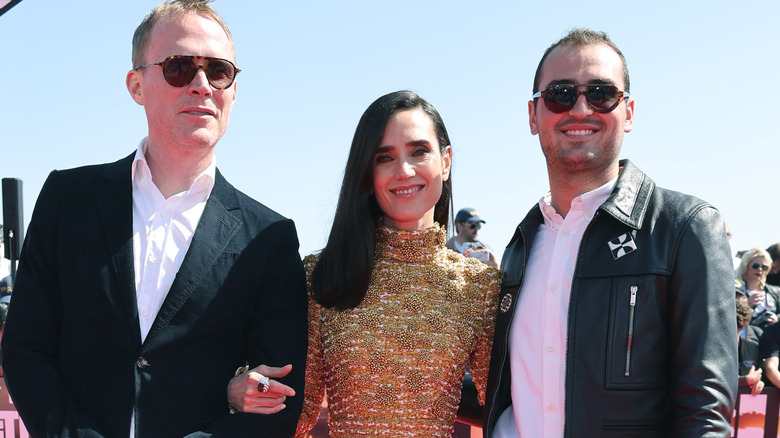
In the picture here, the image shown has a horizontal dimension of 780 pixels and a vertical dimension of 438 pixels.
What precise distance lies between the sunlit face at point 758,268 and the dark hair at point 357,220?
251 inches

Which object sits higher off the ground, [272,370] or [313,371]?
[272,370]

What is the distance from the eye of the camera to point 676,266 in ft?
8.47

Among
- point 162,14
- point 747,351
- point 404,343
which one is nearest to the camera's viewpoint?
point 162,14

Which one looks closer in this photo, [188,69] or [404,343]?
[188,69]

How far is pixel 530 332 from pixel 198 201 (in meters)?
1.43

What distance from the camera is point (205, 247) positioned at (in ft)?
8.65

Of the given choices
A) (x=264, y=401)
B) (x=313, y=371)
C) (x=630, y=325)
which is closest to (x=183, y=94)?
(x=264, y=401)

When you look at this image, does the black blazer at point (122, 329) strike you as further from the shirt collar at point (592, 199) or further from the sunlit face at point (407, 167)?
the shirt collar at point (592, 199)

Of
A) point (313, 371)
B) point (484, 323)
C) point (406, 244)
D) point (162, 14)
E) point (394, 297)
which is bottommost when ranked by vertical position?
point (313, 371)

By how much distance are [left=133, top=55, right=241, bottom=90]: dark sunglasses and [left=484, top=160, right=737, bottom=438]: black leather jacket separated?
1554 mm

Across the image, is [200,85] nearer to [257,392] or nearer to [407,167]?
[407,167]

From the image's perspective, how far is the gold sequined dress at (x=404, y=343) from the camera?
3.12 metres

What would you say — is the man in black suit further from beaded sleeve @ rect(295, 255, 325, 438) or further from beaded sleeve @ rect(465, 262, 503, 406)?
beaded sleeve @ rect(465, 262, 503, 406)

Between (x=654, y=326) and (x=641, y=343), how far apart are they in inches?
3.0
